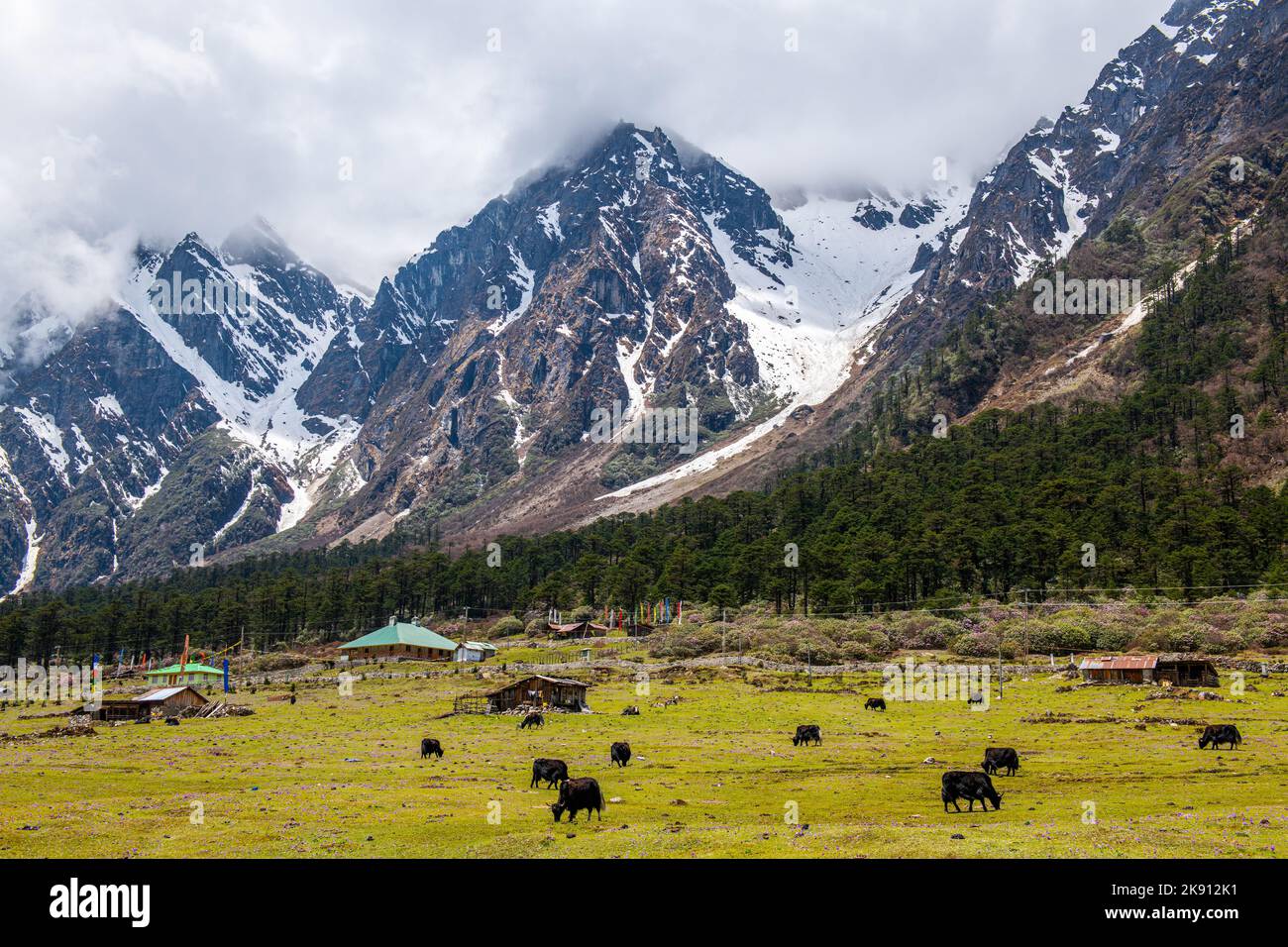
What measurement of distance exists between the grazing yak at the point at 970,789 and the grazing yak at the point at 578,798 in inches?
498

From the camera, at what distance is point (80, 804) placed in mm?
37688

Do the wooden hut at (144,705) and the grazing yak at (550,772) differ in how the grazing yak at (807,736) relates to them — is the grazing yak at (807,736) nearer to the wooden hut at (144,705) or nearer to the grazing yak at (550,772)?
the grazing yak at (550,772)

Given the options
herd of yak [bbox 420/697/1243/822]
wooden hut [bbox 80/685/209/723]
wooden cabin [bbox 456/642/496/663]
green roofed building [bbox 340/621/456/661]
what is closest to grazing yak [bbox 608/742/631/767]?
herd of yak [bbox 420/697/1243/822]

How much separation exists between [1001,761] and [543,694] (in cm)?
4503

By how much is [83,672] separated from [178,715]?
80.0m

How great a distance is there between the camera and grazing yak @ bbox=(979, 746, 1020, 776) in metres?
44.2

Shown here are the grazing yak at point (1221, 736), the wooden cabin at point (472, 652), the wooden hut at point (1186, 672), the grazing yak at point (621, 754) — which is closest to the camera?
the grazing yak at point (1221, 736)

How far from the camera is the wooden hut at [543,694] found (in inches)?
3204

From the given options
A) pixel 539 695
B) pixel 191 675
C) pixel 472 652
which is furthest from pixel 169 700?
pixel 472 652

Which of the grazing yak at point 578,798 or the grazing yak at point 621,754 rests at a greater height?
the grazing yak at point 578,798

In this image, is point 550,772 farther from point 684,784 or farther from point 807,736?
point 807,736

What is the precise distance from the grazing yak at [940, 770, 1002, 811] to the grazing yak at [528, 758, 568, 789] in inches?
651

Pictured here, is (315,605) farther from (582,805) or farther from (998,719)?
(582,805)

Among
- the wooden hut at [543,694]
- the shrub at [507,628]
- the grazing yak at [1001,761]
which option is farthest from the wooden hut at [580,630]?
the grazing yak at [1001,761]
